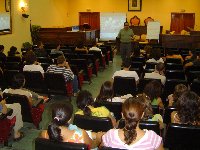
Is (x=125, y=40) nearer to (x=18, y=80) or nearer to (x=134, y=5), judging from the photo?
(x=18, y=80)

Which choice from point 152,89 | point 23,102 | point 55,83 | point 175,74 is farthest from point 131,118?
point 175,74

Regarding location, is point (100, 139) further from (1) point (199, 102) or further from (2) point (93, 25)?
(2) point (93, 25)

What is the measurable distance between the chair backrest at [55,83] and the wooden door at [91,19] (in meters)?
13.8

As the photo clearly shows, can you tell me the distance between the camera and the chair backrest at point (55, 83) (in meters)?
6.54

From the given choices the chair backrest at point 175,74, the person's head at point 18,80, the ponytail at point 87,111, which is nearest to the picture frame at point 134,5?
the chair backrest at point 175,74

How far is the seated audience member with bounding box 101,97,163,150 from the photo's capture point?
2582mm

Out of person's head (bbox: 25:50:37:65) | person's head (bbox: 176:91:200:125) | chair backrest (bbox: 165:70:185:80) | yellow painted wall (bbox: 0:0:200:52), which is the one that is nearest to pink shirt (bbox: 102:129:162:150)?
person's head (bbox: 176:91:200:125)

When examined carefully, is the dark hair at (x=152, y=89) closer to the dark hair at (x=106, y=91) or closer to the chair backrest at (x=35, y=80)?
the dark hair at (x=106, y=91)

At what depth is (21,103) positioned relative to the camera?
4.81 metres

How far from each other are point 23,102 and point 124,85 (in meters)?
2.11

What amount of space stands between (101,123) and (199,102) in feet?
3.37

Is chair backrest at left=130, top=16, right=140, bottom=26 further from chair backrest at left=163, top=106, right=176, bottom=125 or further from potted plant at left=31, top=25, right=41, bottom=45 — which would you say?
chair backrest at left=163, top=106, right=176, bottom=125

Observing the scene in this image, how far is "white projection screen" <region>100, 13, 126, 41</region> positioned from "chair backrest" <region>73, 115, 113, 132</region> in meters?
15.4

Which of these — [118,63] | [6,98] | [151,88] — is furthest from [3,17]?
[151,88]
